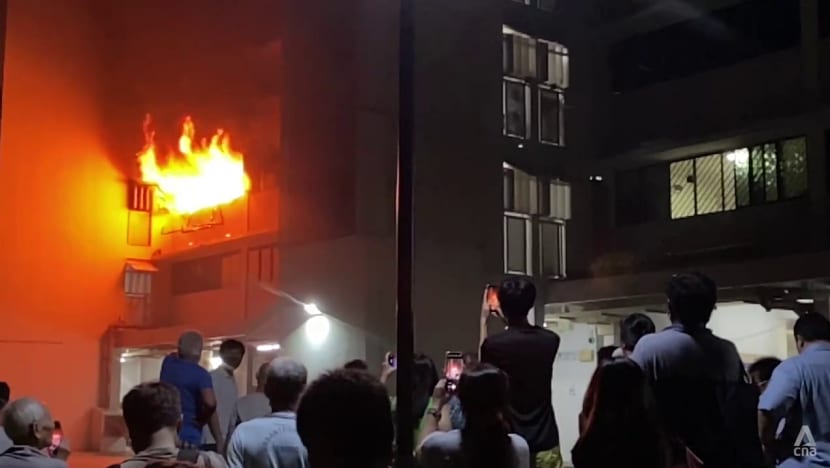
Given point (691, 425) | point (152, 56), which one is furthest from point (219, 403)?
point (152, 56)

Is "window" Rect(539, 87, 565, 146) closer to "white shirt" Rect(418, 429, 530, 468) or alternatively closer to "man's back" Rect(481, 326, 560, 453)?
"man's back" Rect(481, 326, 560, 453)

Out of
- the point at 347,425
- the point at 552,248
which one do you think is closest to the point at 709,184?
the point at 552,248

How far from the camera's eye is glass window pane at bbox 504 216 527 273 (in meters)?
21.7

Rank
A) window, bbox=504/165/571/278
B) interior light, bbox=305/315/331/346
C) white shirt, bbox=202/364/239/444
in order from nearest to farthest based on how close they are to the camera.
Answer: white shirt, bbox=202/364/239/444 → interior light, bbox=305/315/331/346 → window, bbox=504/165/571/278

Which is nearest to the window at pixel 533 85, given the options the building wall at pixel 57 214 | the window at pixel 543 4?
the window at pixel 543 4

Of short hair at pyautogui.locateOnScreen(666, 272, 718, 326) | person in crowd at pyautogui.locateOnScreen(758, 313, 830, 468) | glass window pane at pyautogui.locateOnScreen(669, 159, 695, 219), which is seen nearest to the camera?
short hair at pyautogui.locateOnScreen(666, 272, 718, 326)

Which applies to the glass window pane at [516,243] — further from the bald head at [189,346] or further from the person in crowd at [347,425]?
the person in crowd at [347,425]

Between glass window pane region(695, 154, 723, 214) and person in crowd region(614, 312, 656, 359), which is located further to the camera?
glass window pane region(695, 154, 723, 214)

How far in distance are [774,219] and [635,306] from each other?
3.18 meters

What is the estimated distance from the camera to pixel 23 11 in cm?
2597

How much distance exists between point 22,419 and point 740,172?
18.2 meters

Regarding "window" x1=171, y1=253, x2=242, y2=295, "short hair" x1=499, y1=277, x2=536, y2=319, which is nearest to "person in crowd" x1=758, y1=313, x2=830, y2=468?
"short hair" x1=499, y1=277, x2=536, y2=319

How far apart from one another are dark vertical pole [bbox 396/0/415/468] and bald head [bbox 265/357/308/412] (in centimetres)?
56

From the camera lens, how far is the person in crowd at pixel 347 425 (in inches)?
93.6
